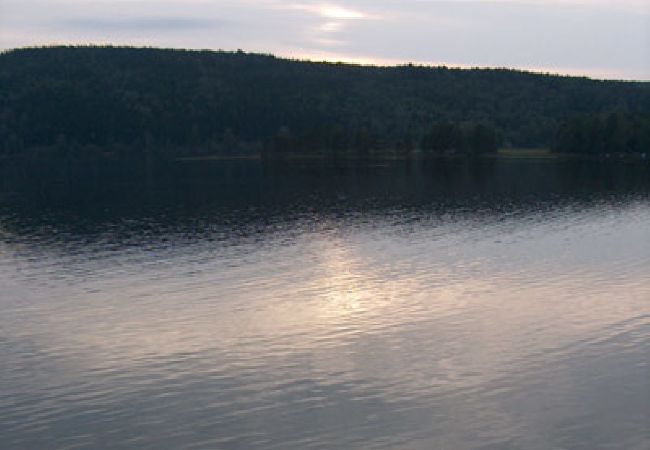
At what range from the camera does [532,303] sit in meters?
56.0

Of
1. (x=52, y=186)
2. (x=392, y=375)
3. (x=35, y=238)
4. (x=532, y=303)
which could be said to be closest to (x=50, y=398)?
(x=392, y=375)

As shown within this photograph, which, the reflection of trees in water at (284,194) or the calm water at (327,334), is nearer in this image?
the calm water at (327,334)

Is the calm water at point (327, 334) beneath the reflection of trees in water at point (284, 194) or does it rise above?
beneath

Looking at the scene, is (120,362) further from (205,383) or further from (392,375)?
(392,375)

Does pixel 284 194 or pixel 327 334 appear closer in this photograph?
pixel 327 334

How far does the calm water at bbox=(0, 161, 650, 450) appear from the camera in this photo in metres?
34.5

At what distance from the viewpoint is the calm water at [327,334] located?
3450 cm

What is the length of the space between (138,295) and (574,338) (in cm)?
Answer: 3158

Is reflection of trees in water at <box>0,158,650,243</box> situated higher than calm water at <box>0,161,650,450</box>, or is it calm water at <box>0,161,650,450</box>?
reflection of trees in water at <box>0,158,650,243</box>

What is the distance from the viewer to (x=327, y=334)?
1908 inches

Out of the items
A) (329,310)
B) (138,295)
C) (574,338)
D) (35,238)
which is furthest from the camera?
(35,238)

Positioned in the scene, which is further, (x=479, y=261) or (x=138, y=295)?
(x=479, y=261)

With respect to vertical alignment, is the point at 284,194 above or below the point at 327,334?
above

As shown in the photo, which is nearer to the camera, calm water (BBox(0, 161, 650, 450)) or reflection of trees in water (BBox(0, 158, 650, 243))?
calm water (BBox(0, 161, 650, 450))
